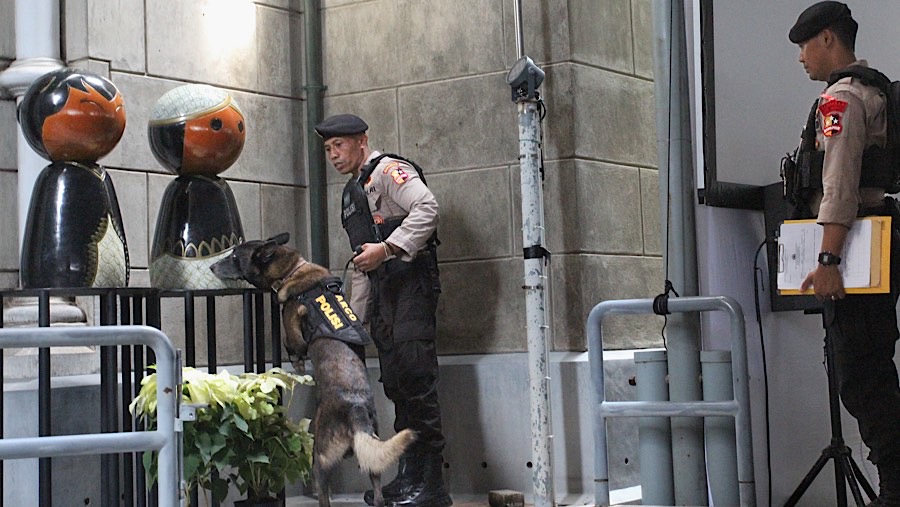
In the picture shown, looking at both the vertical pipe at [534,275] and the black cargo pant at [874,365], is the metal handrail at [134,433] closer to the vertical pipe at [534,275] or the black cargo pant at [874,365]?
the black cargo pant at [874,365]

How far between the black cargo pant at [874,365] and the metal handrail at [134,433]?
2.66 m

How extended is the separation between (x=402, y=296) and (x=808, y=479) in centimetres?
216

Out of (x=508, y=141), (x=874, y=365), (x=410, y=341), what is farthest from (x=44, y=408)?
(x=508, y=141)

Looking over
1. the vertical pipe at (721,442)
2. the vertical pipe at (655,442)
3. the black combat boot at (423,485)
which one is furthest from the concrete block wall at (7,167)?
the vertical pipe at (721,442)

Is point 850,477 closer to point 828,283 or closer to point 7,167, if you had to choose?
point 828,283

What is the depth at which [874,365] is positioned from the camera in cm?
492

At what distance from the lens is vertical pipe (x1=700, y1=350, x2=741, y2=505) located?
5.34 meters

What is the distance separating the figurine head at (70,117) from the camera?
4.82 metres

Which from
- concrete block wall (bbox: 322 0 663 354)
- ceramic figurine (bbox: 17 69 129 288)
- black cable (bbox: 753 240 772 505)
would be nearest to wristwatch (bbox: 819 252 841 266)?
black cable (bbox: 753 240 772 505)

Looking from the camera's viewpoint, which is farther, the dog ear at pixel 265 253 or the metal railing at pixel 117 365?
the dog ear at pixel 265 253

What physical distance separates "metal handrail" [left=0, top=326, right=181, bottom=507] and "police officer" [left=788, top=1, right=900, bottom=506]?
2596 millimetres

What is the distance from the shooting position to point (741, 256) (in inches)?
229

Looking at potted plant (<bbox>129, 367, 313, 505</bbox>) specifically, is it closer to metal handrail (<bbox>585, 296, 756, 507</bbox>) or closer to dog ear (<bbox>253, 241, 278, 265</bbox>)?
dog ear (<bbox>253, 241, 278, 265</bbox>)

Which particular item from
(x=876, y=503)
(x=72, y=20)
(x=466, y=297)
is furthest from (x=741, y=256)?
(x=72, y=20)
